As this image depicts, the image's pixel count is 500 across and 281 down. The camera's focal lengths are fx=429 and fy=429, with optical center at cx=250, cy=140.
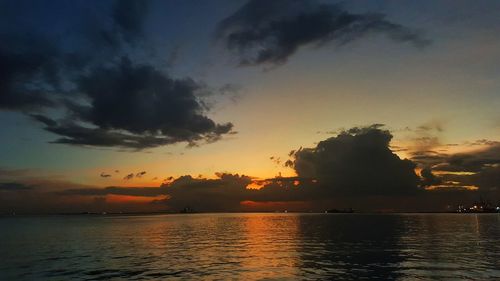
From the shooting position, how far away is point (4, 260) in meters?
64.2

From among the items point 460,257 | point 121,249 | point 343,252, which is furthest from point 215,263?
point 460,257

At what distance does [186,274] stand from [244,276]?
6653 millimetres

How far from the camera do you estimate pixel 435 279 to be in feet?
143

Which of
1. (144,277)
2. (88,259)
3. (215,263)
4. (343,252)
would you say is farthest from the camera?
(343,252)

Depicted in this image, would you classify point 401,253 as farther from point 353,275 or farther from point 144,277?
point 144,277

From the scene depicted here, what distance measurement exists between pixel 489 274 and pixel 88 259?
5235 cm

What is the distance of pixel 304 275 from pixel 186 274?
13.1 m

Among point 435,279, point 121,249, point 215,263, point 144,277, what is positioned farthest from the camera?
point 121,249

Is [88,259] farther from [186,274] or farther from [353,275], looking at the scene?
[353,275]

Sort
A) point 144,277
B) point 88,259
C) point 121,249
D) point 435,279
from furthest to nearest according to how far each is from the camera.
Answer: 1. point 121,249
2. point 88,259
3. point 144,277
4. point 435,279

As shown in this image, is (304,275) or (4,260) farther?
(4,260)

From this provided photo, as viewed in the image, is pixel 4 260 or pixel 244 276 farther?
pixel 4 260

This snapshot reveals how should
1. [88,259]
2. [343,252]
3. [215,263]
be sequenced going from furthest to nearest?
[343,252]
[88,259]
[215,263]

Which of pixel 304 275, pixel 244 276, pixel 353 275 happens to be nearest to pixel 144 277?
pixel 244 276
